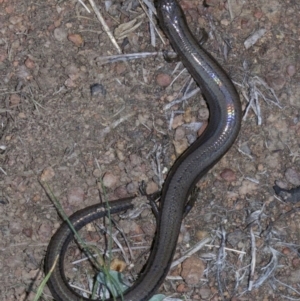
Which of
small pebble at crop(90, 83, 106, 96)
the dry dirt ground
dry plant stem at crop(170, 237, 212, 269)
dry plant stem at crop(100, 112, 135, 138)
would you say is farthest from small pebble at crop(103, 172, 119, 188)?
dry plant stem at crop(170, 237, 212, 269)

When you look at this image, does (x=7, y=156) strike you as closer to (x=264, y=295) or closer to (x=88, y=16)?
(x=88, y=16)

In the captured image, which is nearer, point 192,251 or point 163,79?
point 192,251

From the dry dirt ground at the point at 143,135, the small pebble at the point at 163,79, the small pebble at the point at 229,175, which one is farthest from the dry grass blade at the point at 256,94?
the small pebble at the point at 163,79

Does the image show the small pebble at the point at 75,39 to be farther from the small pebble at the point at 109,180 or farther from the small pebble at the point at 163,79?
the small pebble at the point at 109,180

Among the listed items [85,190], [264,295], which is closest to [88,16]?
[85,190]

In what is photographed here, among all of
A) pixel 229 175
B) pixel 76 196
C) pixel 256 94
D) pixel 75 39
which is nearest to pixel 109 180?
pixel 76 196

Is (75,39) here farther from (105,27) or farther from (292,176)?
(292,176)

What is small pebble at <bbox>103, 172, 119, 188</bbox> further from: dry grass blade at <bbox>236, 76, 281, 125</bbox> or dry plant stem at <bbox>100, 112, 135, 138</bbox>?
dry grass blade at <bbox>236, 76, 281, 125</bbox>

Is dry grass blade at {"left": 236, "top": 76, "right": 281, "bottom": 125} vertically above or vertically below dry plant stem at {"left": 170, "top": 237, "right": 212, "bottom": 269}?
above
